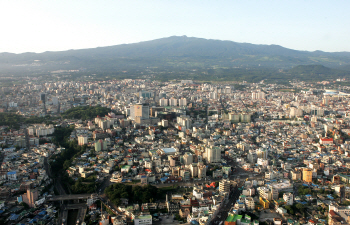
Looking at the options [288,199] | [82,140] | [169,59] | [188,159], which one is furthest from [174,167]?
[169,59]

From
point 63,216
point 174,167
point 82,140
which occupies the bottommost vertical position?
point 63,216

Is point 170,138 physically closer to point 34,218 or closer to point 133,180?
point 133,180

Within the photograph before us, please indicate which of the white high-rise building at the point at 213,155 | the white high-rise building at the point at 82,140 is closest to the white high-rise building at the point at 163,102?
the white high-rise building at the point at 82,140

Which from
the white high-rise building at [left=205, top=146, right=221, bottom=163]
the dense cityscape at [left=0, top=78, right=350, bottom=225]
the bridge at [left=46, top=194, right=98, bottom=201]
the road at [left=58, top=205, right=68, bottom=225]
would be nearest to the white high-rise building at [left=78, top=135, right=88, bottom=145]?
the dense cityscape at [left=0, top=78, right=350, bottom=225]

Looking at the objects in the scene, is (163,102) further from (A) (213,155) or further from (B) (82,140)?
(A) (213,155)

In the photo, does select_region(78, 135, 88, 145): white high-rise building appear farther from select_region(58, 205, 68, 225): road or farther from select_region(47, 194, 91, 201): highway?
select_region(58, 205, 68, 225): road

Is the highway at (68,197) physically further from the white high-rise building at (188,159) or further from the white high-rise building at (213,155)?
the white high-rise building at (213,155)

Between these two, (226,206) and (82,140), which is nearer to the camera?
(226,206)
